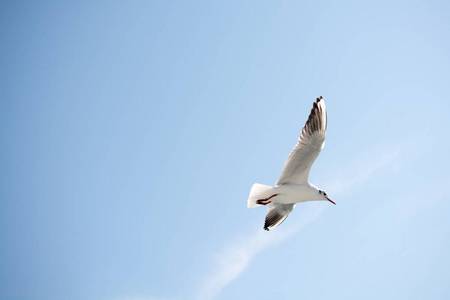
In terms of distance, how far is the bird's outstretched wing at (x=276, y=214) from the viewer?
8.88 m

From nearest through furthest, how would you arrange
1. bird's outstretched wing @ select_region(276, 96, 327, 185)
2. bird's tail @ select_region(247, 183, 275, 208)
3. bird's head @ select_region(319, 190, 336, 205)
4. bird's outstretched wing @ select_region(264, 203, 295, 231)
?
bird's outstretched wing @ select_region(276, 96, 327, 185), bird's tail @ select_region(247, 183, 275, 208), bird's head @ select_region(319, 190, 336, 205), bird's outstretched wing @ select_region(264, 203, 295, 231)

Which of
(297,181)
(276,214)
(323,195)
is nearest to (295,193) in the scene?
(297,181)

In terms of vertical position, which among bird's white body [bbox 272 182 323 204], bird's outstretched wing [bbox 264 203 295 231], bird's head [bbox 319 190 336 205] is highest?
bird's outstretched wing [bbox 264 203 295 231]

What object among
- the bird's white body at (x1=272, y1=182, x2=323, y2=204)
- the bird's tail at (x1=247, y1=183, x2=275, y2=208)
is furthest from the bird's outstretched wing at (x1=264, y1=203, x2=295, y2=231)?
the bird's tail at (x1=247, y1=183, x2=275, y2=208)

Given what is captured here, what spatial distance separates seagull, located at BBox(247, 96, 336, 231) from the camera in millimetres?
7227

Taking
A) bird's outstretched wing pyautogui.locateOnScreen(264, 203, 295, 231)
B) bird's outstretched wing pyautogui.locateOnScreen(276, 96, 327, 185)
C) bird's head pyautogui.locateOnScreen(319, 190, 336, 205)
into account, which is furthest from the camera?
bird's outstretched wing pyautogui.locateOnScreen(264, 203, 295, 231)

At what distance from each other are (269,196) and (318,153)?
1521 millimetres

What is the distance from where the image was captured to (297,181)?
312 inches

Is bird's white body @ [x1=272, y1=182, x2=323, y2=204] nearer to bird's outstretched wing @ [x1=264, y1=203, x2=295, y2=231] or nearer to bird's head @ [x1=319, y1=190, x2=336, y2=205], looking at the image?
bird's head @ [x1=319, y1=190, x2=336, y2=205]

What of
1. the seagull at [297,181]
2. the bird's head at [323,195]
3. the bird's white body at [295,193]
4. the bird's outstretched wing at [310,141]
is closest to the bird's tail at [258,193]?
the seagull at [297,181]

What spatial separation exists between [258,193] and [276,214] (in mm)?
1303

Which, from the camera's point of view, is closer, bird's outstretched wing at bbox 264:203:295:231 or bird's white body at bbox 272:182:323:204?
bird's white body at bbox 272:182:323:204

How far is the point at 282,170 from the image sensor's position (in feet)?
25.4

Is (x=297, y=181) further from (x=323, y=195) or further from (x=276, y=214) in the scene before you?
(x=276, y=214)
